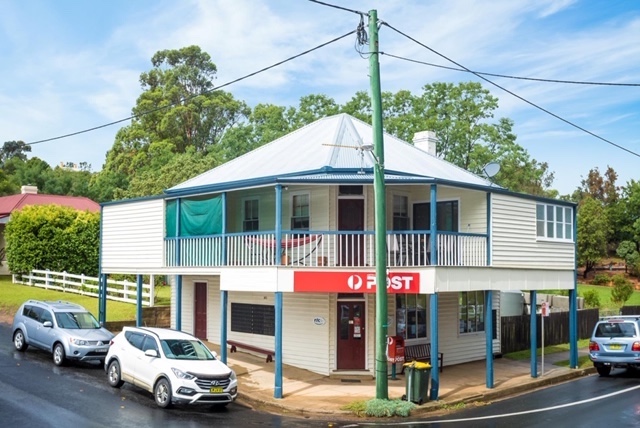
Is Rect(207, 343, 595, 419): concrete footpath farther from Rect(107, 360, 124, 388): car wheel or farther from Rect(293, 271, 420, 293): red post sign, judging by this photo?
Rect(107, 360, 124, 388): car wheel

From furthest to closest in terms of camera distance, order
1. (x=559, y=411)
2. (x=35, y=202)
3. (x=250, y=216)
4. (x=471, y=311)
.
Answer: (x=35, y=202) < (x=471, y=311) < (x=250, y=216) < (x=559, y=411)

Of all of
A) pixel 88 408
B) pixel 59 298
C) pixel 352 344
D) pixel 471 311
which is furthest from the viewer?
pixel 59 298

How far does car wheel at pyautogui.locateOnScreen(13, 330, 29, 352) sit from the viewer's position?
20.9 meters

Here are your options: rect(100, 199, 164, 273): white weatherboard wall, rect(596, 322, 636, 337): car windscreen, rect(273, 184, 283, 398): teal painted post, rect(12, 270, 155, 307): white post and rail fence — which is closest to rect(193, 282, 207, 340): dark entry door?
rect(100, 199, 164, 273): white weatherboard wall

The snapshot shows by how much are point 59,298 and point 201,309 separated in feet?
30.4

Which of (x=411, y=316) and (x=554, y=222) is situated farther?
(x=554, y=222)

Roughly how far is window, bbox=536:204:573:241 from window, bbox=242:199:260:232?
9.60m

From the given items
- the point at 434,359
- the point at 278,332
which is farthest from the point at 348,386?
the point at 278,332

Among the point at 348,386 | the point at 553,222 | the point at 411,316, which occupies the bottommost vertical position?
the point at 348,386

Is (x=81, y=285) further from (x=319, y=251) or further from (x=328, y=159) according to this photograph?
(x=328, y=159)

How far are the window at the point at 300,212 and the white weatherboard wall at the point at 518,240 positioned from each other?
601 centimetres

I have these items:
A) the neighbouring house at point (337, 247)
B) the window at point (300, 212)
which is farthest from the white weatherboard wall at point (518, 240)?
the window at point (300, 212)

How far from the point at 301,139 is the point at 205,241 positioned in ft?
19.1

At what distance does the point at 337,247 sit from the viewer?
20078mm
